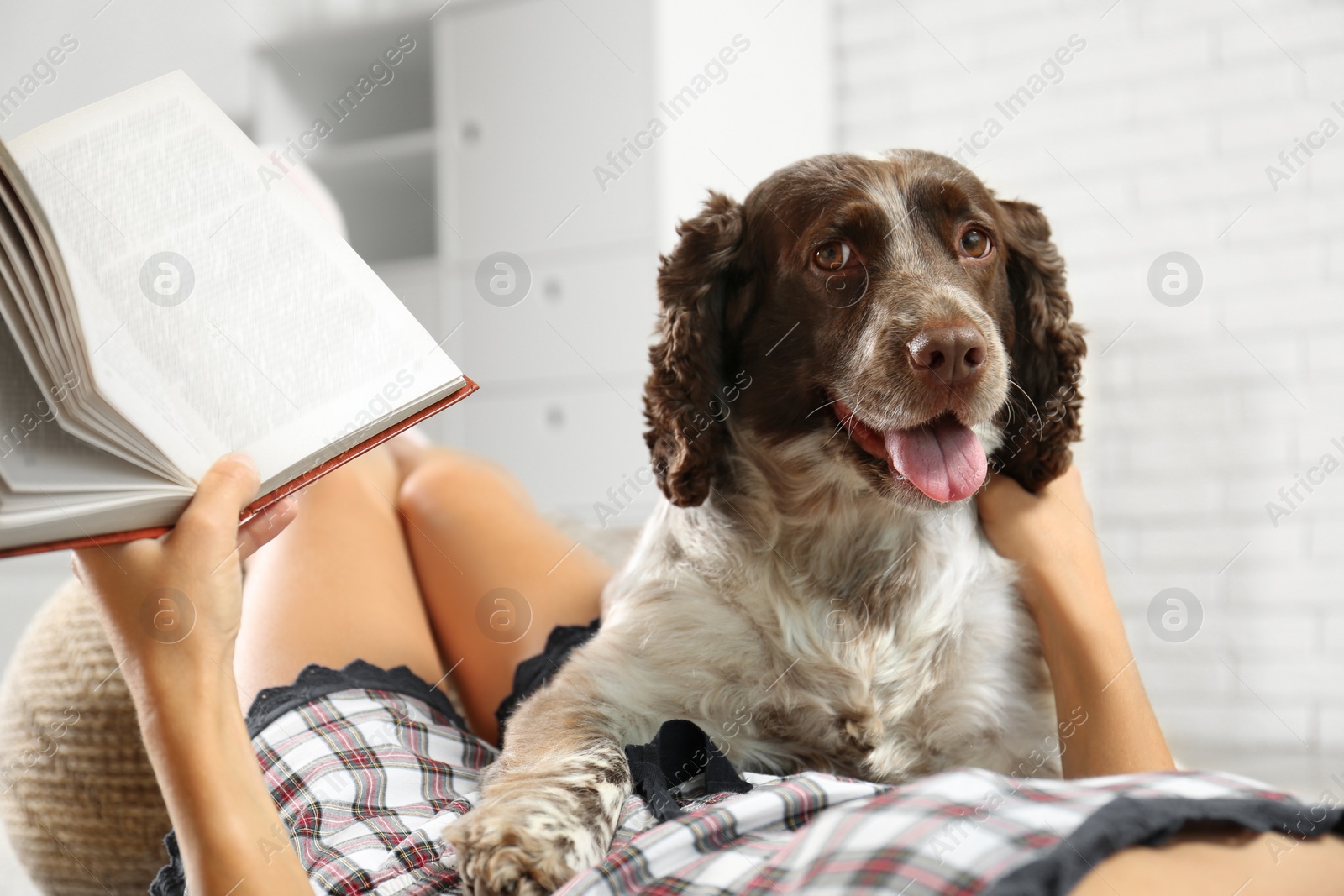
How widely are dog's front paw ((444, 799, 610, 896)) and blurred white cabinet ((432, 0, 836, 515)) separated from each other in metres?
2.72

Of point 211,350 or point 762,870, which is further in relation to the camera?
point 211,350

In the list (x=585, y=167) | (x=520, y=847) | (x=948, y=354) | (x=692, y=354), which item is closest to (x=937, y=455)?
(x=948, y=354)

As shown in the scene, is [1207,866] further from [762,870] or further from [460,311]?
[460,311]

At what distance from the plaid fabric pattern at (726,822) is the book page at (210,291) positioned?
1.48ft

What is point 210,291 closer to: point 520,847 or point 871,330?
point 520,847

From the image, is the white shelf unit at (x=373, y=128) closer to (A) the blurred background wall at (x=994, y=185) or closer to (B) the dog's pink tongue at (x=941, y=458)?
(A) the blurred background wall at (x=994, y=185)

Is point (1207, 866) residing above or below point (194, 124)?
below

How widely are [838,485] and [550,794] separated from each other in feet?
1.85

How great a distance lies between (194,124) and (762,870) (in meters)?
0.94

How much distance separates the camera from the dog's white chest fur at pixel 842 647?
1.29 meters

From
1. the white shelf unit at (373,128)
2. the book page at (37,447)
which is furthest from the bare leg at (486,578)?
the white shelf unit at (373,128)

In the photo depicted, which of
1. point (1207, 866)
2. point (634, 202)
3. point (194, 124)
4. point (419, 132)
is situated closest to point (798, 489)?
point (1207, 866)

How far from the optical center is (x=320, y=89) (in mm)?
4438

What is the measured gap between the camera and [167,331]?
0.95 meters
